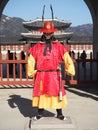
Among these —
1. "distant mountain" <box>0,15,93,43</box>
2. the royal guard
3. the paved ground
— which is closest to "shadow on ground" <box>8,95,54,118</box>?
the paved ground

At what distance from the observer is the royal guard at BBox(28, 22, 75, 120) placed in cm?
592

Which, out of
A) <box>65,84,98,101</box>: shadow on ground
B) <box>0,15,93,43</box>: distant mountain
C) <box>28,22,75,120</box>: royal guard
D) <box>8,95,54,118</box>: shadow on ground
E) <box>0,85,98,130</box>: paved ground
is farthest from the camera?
<box>0,15,93,43</box>: distant mountain

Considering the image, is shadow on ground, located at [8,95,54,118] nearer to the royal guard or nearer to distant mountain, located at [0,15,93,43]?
the royal guard

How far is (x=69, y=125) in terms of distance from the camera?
19.2 feet

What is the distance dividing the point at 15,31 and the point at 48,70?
124338mm

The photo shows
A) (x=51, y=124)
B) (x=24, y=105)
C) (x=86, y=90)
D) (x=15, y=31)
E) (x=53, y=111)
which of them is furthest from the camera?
(x=15, y=31)

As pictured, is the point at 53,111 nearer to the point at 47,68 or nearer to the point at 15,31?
the point at 47,68

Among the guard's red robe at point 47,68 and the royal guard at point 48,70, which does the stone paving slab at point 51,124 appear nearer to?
Result: the royal guard at point 48,70

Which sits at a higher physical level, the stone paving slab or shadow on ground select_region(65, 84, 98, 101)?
shadow on ground select_region(65, 84, 98, 101)

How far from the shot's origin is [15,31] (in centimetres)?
12912

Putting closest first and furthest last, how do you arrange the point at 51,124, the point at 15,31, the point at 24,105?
the point at 51,124, the point at 24,105, the point at 15,31

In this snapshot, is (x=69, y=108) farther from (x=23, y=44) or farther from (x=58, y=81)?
(x=23, y=44)

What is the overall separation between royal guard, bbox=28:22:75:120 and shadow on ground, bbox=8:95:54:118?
1.02 m

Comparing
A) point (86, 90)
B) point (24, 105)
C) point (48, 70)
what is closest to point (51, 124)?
point (48, 70)
